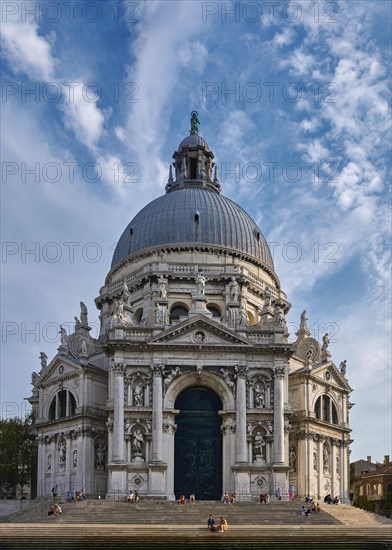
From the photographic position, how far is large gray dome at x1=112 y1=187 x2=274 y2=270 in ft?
217

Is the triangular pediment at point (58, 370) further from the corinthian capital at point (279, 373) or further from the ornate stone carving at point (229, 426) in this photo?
the corinthian capital at point (279, 373)

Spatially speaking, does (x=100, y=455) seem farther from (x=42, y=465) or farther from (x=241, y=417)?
(x=241, y=417)

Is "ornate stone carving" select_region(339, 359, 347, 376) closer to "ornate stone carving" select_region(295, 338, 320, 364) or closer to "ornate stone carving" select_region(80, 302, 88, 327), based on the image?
"ornate stone carving" select_region(295, 338, 320, 364)

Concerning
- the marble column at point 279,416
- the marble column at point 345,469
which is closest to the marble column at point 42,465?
the marble column at point 279,416

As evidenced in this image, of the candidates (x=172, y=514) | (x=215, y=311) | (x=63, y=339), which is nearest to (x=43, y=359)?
(x=63, y=339)

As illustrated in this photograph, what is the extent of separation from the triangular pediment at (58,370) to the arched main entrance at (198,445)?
33.0 ft

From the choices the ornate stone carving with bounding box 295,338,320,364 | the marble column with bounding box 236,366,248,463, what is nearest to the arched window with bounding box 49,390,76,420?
the marble column with bounding box 236,366,248,463

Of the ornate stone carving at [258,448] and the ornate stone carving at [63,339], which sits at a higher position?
the ornate stone carving at [63,339]

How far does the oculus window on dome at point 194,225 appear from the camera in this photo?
216 ft

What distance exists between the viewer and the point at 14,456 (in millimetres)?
65125

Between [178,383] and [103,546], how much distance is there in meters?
17.3

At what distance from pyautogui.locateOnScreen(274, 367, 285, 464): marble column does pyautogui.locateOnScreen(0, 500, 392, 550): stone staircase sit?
13.8 feet

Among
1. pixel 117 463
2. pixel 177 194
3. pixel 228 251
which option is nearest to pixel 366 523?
pixel 117 463

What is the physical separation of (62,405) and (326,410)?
20.3 meters
